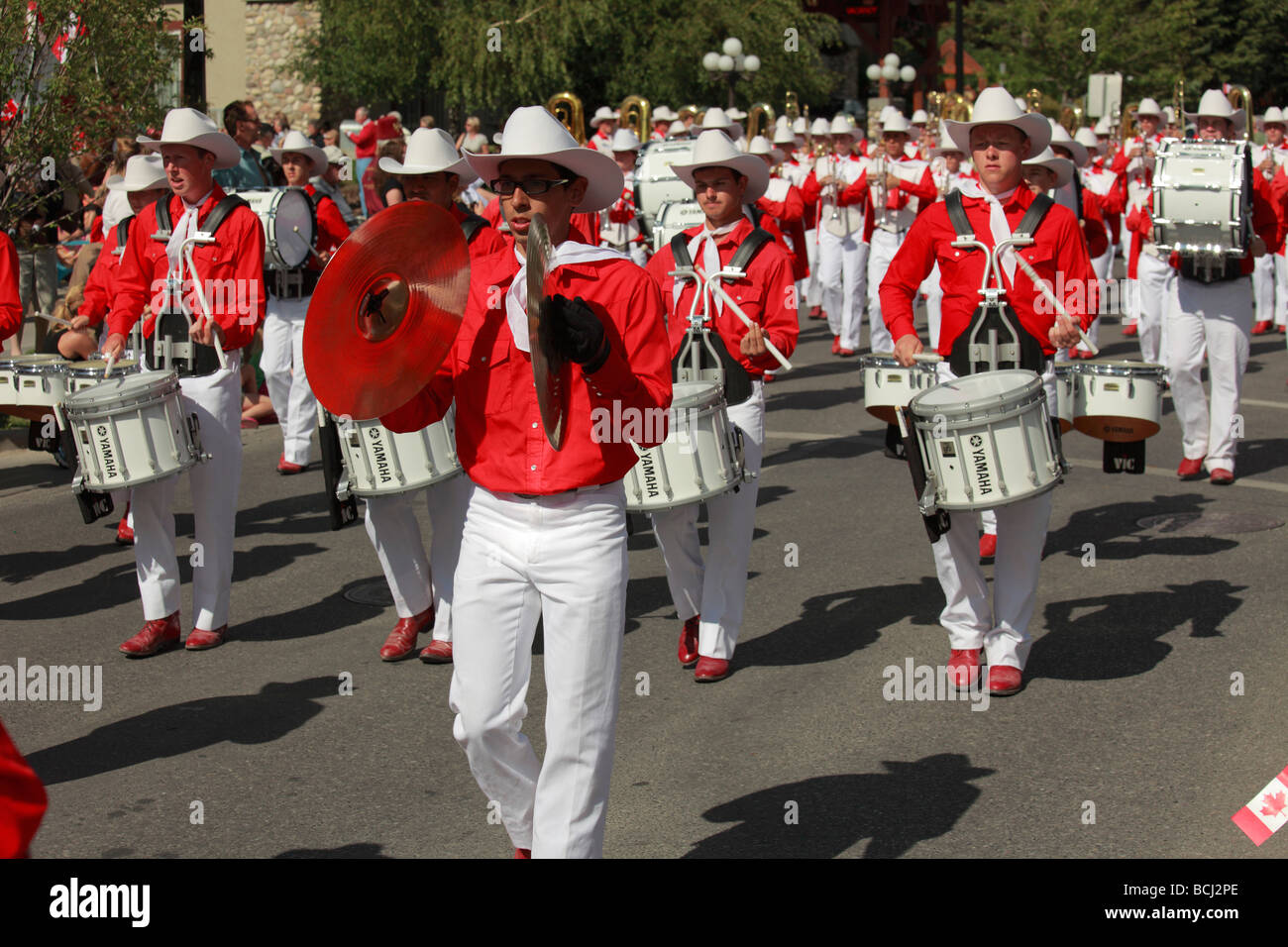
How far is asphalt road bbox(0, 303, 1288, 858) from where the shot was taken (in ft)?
17.9

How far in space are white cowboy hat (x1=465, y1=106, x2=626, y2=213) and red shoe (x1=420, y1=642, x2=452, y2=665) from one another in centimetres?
310

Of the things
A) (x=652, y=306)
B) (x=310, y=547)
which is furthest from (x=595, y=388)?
(x=310, y=547)

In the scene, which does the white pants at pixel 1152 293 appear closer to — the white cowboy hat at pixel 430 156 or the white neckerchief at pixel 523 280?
the white cowboy hat at pixel 430 156

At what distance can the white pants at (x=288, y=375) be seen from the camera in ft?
38.4

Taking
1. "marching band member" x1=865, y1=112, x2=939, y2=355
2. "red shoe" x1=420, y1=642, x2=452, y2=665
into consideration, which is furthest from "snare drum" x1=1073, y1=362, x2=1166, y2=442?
"marching band member" x1=865, y1=112, x2=939, y2=355

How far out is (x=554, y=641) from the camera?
14.6 feet

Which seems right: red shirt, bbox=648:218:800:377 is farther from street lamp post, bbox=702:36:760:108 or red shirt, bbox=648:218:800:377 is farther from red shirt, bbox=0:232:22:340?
street lamp post, bbox=702:36:760:108

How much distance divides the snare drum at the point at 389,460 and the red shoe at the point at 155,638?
111 centimetres

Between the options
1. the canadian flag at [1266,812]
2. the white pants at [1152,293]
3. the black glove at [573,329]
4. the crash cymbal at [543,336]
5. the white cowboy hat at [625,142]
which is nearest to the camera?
the crash cymbal at [543,336]

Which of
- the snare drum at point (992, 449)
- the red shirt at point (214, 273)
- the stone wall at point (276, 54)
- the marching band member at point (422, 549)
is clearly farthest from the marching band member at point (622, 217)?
the stone wall at point (276, 54)

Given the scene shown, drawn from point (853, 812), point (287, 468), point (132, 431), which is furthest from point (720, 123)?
point (853, 812)
